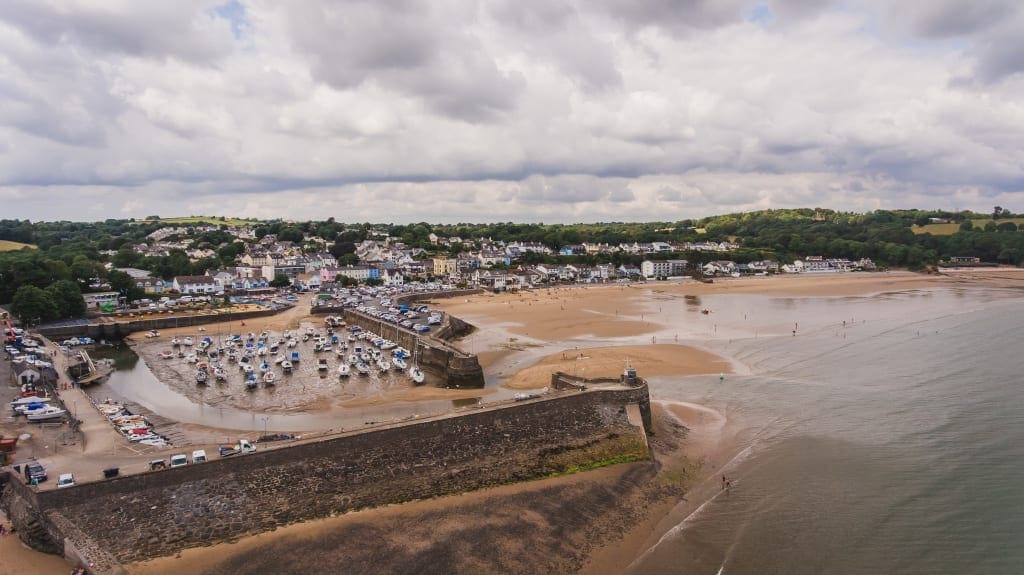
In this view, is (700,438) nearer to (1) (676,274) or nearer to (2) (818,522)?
(2) (818,522)

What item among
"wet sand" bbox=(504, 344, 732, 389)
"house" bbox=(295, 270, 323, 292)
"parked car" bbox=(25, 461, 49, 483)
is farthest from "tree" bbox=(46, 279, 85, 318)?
"parked car" bbox=(25, 461, 49, 483)

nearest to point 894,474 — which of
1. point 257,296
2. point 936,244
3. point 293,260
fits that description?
point 257,296

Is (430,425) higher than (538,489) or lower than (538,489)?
higher

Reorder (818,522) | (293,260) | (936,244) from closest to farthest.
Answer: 1. (818,522)
2. (293,260)
3. (936,244)

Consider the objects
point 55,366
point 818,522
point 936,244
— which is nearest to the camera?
point 818,522

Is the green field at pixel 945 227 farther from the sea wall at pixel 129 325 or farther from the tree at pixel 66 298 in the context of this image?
the tree at pixel 66 298

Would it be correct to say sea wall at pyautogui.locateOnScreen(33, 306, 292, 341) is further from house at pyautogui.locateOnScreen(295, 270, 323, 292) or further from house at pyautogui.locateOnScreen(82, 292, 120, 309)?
house at pyautogui.locateOnScreen(295, 270, 323, 292)

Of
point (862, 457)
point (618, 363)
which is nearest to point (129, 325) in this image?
point (618, 363)
